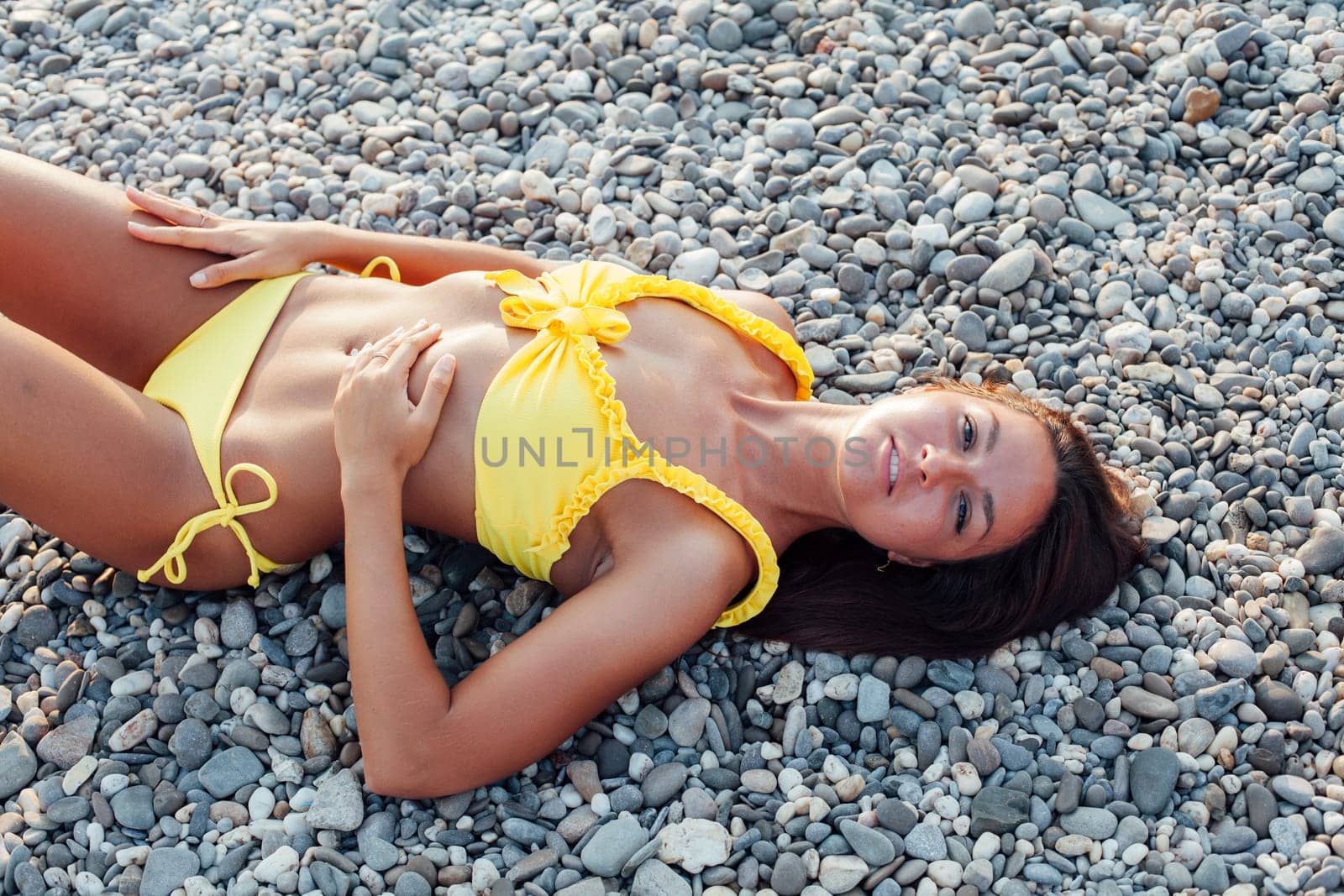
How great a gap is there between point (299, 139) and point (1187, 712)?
3.82m

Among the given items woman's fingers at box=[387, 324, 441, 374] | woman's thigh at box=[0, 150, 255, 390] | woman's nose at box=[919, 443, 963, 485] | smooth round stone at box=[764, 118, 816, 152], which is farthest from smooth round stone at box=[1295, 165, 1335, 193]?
woman's thigh at box=[0, 150, 255, 390]

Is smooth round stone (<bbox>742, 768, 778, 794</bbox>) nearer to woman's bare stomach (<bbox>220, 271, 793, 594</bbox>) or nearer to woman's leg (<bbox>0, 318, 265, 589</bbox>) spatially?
woman's bare stomach (<bbox>220, 271, 793, 594</bbox>)

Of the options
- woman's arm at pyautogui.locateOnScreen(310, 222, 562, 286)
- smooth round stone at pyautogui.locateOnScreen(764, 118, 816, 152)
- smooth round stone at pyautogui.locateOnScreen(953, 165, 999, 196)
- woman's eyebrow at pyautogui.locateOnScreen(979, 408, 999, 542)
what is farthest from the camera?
smooth round stone at pyautogui.locateOnScreen(764, 118, 816, 152)

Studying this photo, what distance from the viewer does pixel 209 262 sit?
3.51 m

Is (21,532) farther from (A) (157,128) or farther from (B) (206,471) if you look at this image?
(A) (157,128)

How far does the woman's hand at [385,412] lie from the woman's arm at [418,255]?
68cm

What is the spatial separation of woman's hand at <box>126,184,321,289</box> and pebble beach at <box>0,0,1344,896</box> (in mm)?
785

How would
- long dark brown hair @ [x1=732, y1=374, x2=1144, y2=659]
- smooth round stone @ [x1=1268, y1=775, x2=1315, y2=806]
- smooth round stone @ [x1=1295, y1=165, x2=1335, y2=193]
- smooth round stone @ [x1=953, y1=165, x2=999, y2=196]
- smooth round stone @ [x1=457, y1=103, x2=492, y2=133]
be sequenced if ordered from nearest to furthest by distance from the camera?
smooth round stone @ [x1=1268, y1=775, x2=1315, y2=806] < long dark brown hair @ [x1=732, y1=374, x2=1144, y2=659] < smooth round stone @ [x1=1295, y1=165, x2=1335, y2=193] < smooth round stone @ [x1=953, y1=165, x2=999, y2=196] < smooth round stone @ [x1=457, y1=103, x2=492, y2=133]

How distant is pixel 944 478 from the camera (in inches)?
125

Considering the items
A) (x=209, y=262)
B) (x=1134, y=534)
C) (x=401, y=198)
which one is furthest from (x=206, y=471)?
(x=1134, y=534)

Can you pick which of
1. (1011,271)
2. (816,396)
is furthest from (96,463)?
(1011,271)

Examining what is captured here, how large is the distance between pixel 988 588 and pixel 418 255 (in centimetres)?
206

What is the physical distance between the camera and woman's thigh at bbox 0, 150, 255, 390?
3.29 meters

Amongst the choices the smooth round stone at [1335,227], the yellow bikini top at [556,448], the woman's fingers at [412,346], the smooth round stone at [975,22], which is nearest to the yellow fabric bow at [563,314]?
the yellow bikini top at [556,448]
